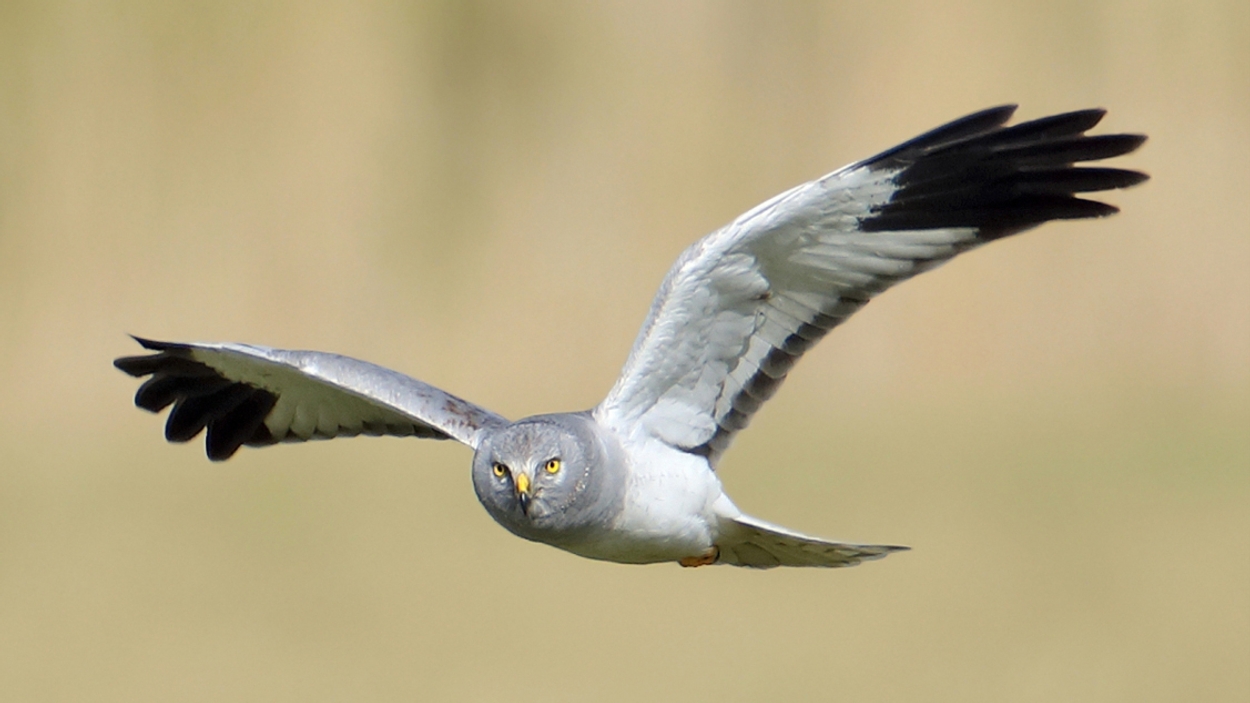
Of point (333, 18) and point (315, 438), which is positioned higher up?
point (333, 18)

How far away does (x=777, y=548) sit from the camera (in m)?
7.85

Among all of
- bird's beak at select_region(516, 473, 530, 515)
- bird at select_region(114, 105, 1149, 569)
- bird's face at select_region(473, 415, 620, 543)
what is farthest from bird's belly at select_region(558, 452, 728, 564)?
bird's beak at select_region(516, 473, 530, 515)

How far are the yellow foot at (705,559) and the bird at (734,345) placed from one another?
0.03 ft

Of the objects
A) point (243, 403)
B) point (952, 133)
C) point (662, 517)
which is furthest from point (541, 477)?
point (243, 403)

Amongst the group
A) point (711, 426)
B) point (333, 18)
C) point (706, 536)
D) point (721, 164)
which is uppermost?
point (333, 18)

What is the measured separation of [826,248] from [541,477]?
1644 millimetres

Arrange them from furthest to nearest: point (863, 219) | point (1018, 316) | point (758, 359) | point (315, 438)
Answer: point (1018, 316), point (315, 438), point (758, 359), point (863, 219)

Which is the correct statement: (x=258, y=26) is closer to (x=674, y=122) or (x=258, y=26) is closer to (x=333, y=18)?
(x=333, y=18)

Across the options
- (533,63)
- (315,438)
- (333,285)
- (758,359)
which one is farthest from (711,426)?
(533,63)

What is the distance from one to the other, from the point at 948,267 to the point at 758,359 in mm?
18337

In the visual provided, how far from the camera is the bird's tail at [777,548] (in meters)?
7.59

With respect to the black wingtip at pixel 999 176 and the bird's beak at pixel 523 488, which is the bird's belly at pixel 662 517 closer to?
the bird's beak at pixel 523 488

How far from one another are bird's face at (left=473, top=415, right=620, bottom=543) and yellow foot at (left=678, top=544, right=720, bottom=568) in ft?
3.39

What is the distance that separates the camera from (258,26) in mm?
25641
